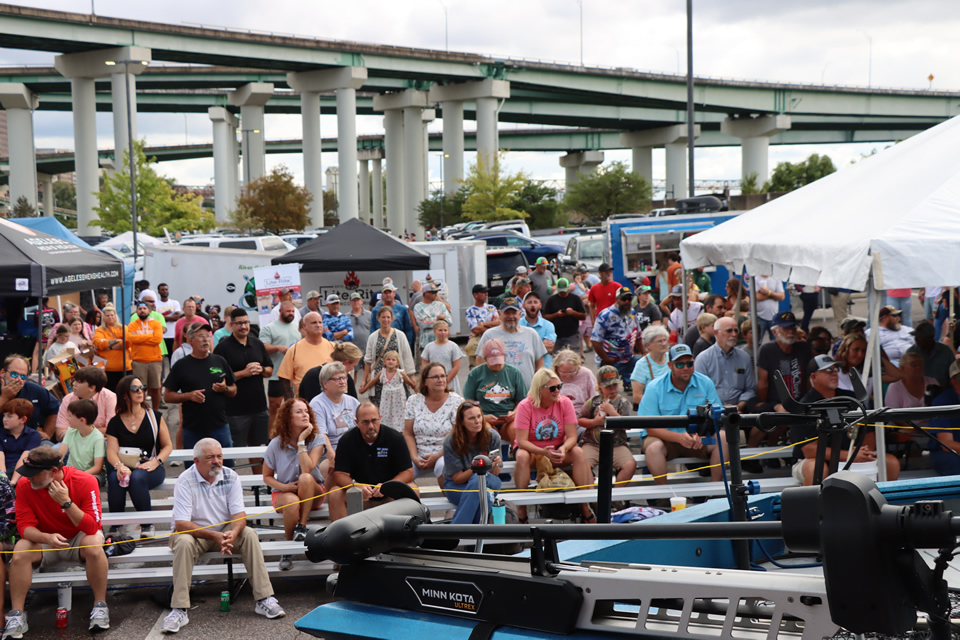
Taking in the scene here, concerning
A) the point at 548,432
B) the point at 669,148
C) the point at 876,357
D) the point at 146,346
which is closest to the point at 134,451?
the point at 548,432

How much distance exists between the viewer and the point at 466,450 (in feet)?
25.8

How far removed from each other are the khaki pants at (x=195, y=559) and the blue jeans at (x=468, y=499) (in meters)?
1.52

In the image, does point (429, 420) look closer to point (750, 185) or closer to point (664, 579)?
point (664, 579)

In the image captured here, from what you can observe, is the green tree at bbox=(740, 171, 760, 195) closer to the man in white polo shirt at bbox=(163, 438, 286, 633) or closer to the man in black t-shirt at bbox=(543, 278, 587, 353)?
the man in black t-shirt at bbox=(543, 278, 587, 353)

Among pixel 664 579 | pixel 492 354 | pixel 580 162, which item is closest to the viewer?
pixel 664 579

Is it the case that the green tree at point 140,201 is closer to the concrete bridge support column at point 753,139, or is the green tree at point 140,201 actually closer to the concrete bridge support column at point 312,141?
the concrete bridge support column at point 312,141

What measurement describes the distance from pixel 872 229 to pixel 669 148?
92867 millimetres

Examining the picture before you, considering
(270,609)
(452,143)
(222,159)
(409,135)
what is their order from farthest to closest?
1. (222,159)
2. (409,135)
3. (452,143)
4. (270,609)

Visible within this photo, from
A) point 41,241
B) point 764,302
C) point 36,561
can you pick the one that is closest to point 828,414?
point 36,561

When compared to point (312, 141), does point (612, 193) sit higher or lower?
lower

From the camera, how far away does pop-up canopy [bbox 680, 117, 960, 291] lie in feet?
22.8

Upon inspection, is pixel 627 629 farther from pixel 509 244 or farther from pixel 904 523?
pixel 509 244

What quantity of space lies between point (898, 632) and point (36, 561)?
22.5 feet

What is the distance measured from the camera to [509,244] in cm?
3656
